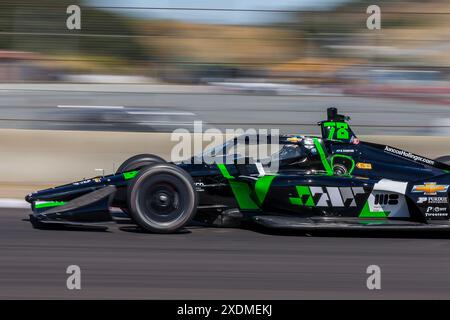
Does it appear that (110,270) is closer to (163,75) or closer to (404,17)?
(163,75)

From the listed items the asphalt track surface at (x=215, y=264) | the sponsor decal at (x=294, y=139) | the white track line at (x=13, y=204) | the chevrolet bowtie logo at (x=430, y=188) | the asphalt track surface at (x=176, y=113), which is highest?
the asphalt track surface at (x=176, y=113)

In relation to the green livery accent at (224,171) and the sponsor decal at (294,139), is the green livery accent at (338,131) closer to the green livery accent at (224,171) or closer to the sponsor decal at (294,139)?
the sponsor decal at (294,139)

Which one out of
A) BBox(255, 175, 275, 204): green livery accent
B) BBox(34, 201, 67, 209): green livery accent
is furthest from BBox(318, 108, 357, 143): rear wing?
BBox(34, 201, 67, 209): green livery accent

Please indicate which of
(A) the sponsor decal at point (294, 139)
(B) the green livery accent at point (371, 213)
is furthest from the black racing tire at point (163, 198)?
(B) the green livery accent at point (371, 213)

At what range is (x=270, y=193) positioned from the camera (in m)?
7.39

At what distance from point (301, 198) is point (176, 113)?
414cm

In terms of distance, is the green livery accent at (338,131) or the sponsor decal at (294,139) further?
the green livery accent at (338,131)

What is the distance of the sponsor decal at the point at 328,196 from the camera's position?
7.37 m

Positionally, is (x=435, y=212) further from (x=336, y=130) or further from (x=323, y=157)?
(x=336, y=130)

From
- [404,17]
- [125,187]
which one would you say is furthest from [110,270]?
[404,17]

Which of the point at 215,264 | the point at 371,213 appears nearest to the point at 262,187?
the point at 371,213

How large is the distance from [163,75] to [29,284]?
694cm

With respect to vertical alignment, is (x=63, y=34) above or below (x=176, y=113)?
above

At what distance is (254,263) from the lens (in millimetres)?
6145
